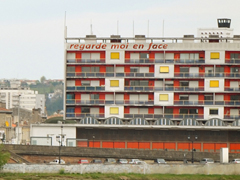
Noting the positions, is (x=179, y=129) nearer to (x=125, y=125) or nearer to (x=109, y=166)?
(x=125, y=125)

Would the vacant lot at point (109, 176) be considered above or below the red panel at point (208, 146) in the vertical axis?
below

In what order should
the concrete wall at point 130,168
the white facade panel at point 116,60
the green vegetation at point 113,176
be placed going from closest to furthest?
the green vegetation at point 113,176
the concrete wall at point 130,168
the white facade panel at point 116,60

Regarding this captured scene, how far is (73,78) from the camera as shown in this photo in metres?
144

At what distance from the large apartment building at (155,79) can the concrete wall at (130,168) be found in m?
38.4

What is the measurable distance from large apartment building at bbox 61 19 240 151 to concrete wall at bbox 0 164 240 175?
3840 cm

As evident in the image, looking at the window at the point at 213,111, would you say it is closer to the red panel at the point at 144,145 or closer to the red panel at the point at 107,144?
the red panel at the point at 144,145

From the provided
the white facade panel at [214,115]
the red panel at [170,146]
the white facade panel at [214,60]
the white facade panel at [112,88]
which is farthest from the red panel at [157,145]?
the white facade panel at [214,60]

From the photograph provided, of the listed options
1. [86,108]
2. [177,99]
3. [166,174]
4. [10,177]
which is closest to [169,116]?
[177,99]

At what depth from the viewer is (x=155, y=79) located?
143750 millimetres

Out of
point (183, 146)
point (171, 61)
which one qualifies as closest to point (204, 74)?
point (171, 61)

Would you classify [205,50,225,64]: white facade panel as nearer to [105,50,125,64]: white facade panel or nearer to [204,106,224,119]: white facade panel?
[204,106,224,119]: white facade panel

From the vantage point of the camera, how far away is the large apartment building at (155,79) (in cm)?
14288

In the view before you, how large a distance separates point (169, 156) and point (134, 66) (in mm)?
23282

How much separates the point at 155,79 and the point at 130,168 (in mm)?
43352
